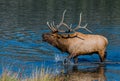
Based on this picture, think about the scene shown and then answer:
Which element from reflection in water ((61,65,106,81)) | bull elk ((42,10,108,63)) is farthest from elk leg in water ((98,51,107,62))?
reflection in water ((61,65,106,81))

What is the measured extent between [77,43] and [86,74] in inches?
75.6

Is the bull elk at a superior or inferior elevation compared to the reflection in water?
superior

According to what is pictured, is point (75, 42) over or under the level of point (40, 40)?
over

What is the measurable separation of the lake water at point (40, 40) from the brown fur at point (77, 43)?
507 millimetres

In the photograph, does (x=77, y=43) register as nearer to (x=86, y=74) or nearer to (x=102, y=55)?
(x=102, y=55)

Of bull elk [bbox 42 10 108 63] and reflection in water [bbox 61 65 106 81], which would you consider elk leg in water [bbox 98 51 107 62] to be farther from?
reflection in water [bbox 61 65 106 81]

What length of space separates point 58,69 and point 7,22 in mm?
12941

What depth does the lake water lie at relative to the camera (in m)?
16.9

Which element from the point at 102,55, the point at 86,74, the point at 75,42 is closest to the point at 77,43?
the point at 75,42

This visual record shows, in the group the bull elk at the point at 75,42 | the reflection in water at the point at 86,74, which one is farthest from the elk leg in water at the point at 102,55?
the reflection in water at the point at 86,74

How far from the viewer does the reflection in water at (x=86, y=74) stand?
1497 cm

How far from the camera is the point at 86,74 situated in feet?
51.8

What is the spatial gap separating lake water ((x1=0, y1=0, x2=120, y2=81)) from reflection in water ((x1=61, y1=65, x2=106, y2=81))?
133 millimetres

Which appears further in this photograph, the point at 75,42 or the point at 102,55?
the point at 102,55
